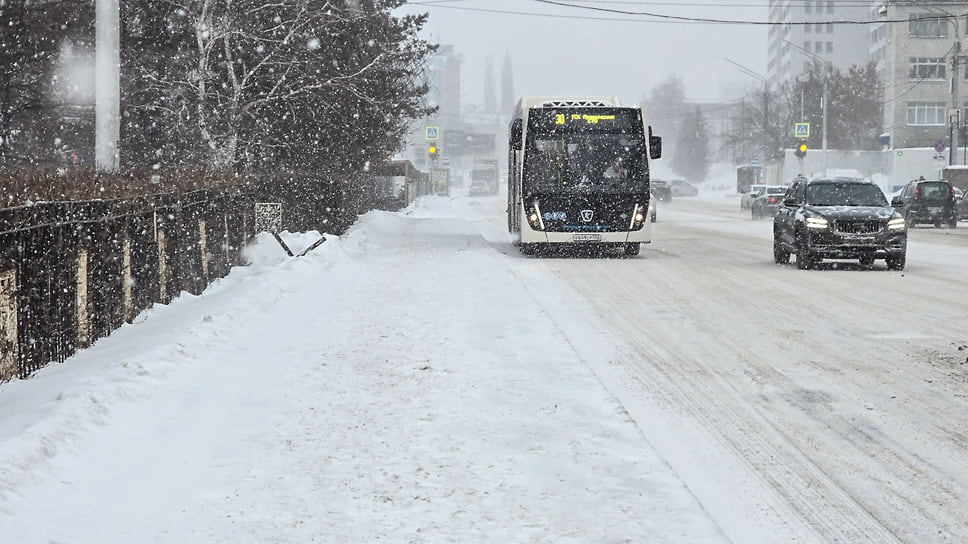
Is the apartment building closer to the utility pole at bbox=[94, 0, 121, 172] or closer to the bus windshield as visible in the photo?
the bus windshield

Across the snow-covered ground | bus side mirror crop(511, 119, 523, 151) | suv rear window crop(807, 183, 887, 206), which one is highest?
bus side mirror crop(511, 119, 523, 151)

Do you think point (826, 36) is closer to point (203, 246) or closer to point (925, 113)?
point (925, 113)

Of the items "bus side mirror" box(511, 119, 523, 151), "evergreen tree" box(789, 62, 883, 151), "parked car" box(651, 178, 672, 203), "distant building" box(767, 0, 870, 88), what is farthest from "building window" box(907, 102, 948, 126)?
"bus side mirror" box(511, 119, 523, 151)

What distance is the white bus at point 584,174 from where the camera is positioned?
23.1m

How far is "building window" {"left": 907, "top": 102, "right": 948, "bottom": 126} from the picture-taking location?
102m

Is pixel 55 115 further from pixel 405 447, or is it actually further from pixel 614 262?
pixel 405 447

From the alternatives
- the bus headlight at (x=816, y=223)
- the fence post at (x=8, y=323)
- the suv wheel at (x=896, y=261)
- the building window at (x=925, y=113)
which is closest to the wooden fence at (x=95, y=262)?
the fence post at (x=8, y=323)

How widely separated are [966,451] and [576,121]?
17.7 m

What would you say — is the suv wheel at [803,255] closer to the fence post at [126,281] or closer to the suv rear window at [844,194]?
the suv rear window at [844,194]

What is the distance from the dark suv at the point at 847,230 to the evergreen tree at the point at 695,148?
146 meters

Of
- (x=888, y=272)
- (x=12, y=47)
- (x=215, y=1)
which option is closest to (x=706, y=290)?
(x=888, y=272)

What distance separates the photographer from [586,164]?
23.4 metres

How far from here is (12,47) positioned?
32281mm

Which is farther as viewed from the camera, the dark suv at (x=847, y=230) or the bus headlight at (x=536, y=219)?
the bus headlight at (x=536, y=219)
